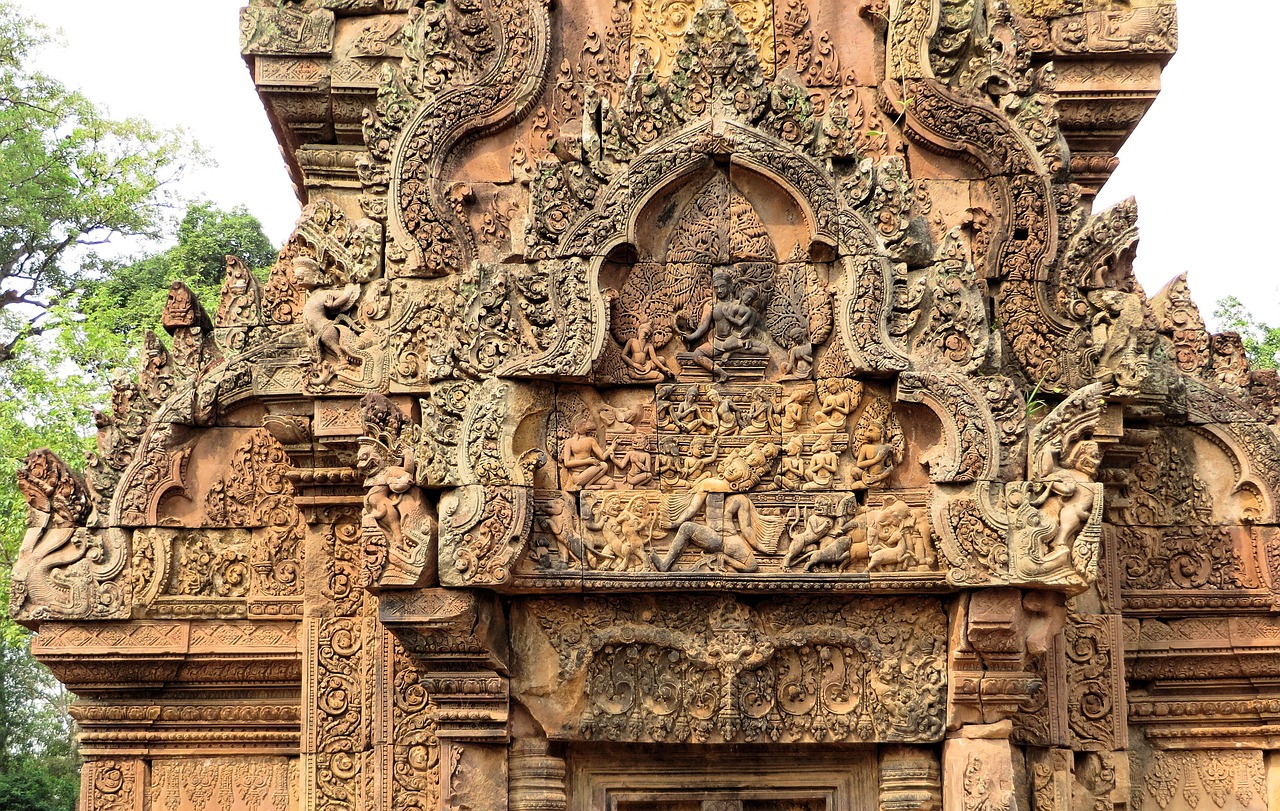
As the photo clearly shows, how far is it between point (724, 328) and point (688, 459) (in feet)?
2.29

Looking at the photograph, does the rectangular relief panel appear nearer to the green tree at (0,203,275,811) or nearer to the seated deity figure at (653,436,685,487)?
the seated deity figure at (653,436,685,487)

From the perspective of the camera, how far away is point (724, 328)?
8.62m

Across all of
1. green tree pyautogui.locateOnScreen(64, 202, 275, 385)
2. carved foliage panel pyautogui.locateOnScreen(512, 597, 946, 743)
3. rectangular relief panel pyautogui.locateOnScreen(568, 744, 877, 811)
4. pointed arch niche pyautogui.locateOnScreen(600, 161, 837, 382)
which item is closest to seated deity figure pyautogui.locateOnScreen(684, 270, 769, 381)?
pointed arch niche pyautogui.locateOnScreen(600, 161, 837, 382)

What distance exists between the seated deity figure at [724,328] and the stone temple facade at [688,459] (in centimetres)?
2

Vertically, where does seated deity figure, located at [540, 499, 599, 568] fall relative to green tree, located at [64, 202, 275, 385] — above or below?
below

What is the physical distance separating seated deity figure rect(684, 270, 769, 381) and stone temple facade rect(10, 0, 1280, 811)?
0.8 inches

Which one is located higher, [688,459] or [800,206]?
[800,206]

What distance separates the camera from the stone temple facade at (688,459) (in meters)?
8.34

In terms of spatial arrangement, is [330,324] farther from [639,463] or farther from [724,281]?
[724,281]

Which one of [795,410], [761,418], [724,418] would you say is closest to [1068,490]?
[795,410]

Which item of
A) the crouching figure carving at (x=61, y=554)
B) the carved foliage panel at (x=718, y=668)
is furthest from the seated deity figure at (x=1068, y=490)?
the crouching figure carving at (x=61, y=554)

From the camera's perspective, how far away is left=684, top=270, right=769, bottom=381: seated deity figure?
8617mm

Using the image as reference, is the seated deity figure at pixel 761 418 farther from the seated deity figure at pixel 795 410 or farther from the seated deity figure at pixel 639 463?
the seated deity figure at pixel 639 463

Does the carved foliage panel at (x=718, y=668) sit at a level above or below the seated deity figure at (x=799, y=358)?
below
